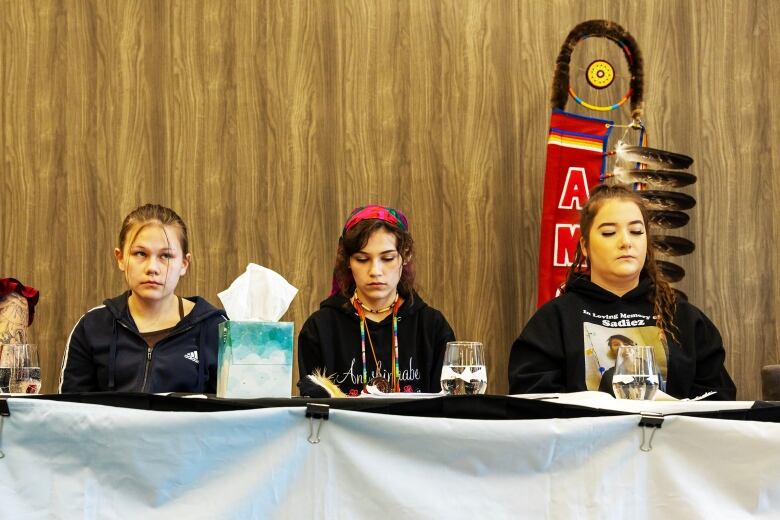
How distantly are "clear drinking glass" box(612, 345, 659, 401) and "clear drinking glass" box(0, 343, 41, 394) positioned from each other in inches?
39.9

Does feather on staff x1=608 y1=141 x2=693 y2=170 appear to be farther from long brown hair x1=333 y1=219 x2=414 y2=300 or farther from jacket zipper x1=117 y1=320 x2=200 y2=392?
jacket zipper x1=117 y1=320 x2=200 y2=392

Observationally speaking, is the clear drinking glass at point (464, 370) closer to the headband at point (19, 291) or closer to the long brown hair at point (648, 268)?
the long brown hair at point (648, 268)

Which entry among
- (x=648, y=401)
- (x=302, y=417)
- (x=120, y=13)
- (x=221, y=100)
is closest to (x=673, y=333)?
(x=648, y=401)

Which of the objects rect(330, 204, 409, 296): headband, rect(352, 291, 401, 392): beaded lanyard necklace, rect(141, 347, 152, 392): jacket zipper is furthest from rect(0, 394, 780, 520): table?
rect(330, 204, 409, 296): headband

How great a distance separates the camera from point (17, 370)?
1.56 m

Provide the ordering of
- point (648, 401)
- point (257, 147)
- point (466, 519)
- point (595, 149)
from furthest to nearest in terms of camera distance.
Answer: point (257, 147) → point (595, 149) → point (648, 401) → point (466, 519)

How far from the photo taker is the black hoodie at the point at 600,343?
7.01ft

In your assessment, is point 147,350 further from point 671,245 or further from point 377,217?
point 671,245

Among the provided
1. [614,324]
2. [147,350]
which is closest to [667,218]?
[614,324]

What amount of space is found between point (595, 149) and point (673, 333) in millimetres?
981

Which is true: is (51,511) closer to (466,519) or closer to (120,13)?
(466,519)

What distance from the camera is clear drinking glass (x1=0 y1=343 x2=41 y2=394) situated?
156cm

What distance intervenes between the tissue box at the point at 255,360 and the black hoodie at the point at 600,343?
86 cm

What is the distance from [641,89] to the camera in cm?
312
